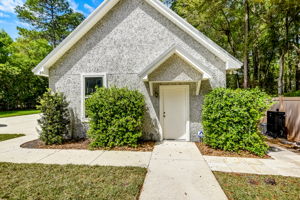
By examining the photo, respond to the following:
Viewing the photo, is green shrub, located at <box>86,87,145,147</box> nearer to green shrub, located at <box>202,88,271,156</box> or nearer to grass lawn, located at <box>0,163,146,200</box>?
grass lawn, located at <box>0,163,146,200</box>

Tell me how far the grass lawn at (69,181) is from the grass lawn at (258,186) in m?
2.10

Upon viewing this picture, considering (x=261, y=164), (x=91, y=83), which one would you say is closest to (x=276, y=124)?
(x=261, y=164)

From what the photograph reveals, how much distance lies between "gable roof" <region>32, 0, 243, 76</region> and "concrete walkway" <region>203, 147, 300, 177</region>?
3.78 metres

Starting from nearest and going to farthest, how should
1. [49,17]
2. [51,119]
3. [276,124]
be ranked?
[51,119], [276,124], [49,17]

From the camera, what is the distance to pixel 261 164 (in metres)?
4.64

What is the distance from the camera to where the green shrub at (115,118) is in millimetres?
5984

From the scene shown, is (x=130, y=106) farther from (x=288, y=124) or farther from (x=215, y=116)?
A: (x=288, y=124)

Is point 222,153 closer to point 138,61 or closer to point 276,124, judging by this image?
point 276,124

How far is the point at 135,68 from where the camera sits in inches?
276

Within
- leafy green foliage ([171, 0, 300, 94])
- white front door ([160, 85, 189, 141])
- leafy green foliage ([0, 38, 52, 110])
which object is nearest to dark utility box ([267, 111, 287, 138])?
white front door ([160, 85, 189, 141])

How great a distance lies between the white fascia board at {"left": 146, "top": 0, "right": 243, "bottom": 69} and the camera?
6.41 m

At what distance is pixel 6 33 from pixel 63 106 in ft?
109

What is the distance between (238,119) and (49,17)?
31533 millimetres

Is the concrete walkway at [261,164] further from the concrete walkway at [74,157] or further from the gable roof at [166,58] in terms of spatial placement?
the gable roof at [166,58]
